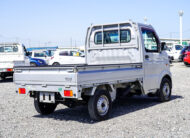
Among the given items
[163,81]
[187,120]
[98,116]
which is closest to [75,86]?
[98,116]

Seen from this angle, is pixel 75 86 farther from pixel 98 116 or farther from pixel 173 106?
pixel 173 106

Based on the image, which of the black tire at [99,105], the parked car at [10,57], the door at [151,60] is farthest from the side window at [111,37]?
the parked car at [10,57]

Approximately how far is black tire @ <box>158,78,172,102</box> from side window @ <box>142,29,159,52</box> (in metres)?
1.04

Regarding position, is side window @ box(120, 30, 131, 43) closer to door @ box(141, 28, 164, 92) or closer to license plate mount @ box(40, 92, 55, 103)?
door @ box(141, 28, 164, 92)

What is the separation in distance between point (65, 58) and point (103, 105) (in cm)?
1470

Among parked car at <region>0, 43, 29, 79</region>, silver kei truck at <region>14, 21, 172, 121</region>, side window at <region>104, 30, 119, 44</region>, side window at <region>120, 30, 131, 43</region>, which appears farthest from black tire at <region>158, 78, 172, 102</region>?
parked car at <region>0, 43, 29, 79</region>

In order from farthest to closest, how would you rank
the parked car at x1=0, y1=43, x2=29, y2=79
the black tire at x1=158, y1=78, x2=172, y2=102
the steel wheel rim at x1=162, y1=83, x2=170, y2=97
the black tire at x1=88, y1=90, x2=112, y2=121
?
the parked car at x1=0, y1=43, x2=29, y2=79 → the steel wheel rim at x1=162, y1=83, x2=170, y2=97 → the black tire at x1=158, y1=78, x2=172, y2=102 → the black tire at x1=88, y1=90, x2=112, y2=121

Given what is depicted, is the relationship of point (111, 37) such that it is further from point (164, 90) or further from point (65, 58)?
point (65, 58)

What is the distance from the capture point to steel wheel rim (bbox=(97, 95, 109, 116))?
6.56 metres

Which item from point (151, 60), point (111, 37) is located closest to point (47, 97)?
point (111, 37)

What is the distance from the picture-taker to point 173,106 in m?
8.20

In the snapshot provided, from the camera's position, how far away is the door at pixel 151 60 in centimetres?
819

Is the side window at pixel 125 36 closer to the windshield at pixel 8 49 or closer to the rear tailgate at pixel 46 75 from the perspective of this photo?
the rear tailgate at pixel 46 75

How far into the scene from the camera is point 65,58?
21.2 meters
